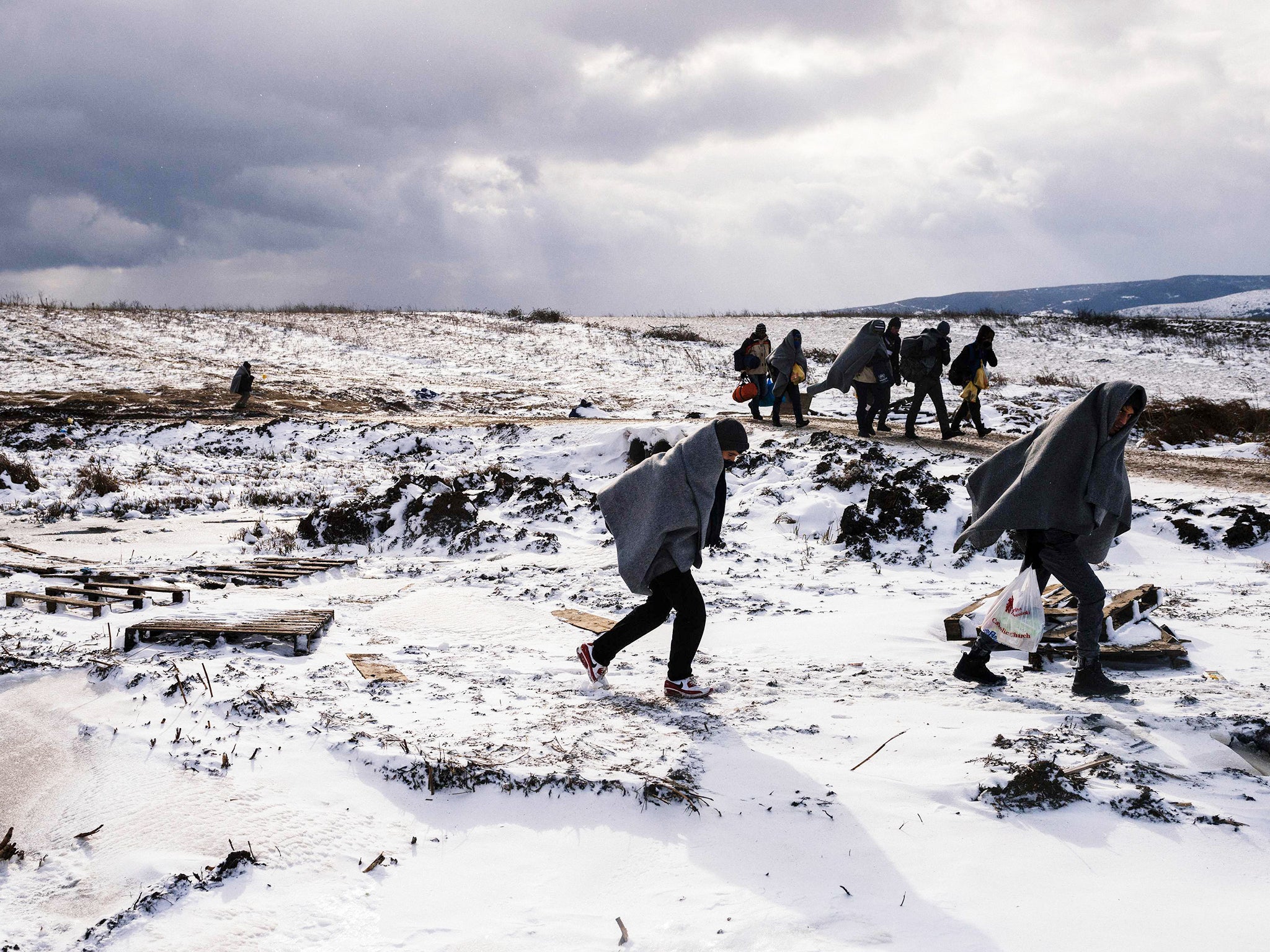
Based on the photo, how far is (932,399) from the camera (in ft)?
42.6

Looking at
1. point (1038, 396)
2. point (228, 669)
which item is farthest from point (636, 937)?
point (1038, 396)

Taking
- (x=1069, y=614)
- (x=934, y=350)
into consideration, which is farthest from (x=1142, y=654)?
(x=934, y=350)

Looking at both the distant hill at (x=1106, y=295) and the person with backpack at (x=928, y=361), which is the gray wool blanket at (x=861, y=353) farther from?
the distant hill at (x=1106, y=295)

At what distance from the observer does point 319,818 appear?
11.9 feet

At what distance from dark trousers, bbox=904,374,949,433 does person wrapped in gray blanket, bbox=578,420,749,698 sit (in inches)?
349

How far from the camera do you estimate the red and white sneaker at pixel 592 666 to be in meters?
5.27

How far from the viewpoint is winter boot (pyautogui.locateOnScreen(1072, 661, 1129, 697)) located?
15.5ft

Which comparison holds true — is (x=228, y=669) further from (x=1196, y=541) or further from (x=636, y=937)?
(x=1196, y=541)

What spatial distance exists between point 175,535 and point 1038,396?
18.1 meters

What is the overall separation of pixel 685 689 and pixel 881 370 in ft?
31.2

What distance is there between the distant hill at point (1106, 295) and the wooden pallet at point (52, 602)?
153m

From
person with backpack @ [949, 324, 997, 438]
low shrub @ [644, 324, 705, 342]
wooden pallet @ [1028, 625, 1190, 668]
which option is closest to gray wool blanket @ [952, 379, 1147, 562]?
wooden pallet @ [1028, 625, 1190, 668]

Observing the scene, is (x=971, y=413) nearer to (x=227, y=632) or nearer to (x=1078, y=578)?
(x=1078, y=578)

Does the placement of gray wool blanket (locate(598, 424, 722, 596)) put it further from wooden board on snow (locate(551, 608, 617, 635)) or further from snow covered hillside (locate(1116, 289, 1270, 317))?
snow covered hillside (locate(1116, 289, 1270, 317))
